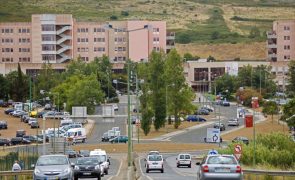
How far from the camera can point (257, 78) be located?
641ft

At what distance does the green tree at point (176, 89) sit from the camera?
5413 inches

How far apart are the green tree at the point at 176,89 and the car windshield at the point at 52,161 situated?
90524mm

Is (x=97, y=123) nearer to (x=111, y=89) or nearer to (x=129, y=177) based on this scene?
(x=111, y=89)

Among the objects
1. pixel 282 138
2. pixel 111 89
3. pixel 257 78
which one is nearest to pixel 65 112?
pixel 111 89

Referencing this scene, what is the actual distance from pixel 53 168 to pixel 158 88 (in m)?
92.6

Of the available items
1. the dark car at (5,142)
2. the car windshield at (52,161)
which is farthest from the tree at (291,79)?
the car windshield at (52,161)

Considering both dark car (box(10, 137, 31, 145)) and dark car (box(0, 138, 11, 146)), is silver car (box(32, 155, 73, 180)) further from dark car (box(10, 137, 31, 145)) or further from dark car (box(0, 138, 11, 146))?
dark car (box(0, 138, 11, 146))

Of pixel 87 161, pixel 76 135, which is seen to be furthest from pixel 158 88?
pixel 87 161

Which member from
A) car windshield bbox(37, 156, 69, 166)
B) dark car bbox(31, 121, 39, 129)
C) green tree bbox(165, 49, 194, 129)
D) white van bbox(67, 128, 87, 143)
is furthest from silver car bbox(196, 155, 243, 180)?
green tree bbox(165, 49, 194, 129)

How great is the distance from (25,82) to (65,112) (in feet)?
65.8

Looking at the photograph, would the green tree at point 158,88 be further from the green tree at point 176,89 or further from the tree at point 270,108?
the tree at point 270,108

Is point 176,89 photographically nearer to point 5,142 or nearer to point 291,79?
point 5,142

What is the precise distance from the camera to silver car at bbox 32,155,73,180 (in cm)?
4441

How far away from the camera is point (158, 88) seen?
5404 inches
